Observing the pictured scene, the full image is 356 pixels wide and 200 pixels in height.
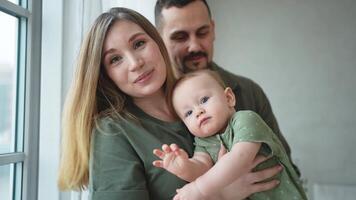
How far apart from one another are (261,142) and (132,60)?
396 mm

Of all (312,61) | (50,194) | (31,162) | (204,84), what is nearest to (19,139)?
(31,162)

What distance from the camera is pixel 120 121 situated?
2.99 feet

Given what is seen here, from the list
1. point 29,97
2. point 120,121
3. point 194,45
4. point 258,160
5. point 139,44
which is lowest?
point 258,160

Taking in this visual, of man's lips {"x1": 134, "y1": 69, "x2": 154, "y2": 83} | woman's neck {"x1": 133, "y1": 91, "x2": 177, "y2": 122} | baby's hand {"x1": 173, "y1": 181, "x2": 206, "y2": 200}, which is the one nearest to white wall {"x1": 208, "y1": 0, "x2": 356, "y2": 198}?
woman's neck {"x1": 133, "y1": 91, "x2": 177, "y2": 122}

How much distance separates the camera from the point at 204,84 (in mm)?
935

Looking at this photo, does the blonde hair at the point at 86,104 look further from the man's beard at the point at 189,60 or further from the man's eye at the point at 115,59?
the man's beard at the point at 189,60

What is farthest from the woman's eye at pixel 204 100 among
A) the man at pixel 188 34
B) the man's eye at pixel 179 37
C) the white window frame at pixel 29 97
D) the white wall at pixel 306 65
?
the white wall at pixel 306 65

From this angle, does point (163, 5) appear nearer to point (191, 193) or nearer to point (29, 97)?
point (29, 97)

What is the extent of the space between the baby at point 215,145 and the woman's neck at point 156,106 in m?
0.06

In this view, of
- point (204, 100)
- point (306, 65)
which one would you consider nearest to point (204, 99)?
point (204, 100)

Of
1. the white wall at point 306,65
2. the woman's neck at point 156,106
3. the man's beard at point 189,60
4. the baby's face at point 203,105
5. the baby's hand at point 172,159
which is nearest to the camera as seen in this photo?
the baby's hand at point 172,159

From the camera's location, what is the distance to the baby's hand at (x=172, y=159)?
77 cm

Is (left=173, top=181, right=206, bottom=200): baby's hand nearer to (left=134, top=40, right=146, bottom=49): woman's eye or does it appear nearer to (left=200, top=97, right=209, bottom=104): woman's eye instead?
(left=200, top=97, right=209, bottom=104): woman's eye

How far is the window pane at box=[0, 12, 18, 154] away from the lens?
1.28m
